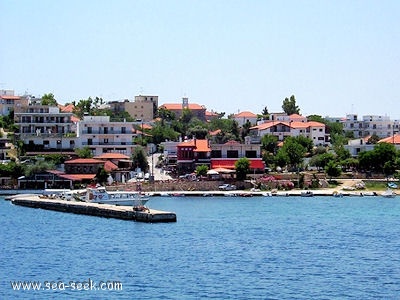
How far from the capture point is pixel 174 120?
136000 mm

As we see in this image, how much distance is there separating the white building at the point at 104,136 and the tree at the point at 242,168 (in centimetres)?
1514

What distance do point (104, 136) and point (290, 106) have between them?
41038 mm

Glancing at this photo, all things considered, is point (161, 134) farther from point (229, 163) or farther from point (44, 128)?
point (229, 163)

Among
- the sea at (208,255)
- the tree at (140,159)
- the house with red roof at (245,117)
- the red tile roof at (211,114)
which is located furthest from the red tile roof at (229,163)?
the red tile roof at (211,114)

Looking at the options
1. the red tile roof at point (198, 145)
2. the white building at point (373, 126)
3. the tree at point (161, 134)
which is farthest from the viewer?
the white building at point (373, 126)

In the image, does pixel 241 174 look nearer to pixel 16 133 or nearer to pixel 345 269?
pixel 16 133

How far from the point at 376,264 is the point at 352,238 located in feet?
31.5

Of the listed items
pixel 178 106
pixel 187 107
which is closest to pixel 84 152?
pixel 187 107

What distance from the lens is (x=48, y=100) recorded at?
371 feet

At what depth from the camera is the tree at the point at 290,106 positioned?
131125 millimetres

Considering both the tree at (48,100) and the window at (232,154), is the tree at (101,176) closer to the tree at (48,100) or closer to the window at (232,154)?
the window at (232,154)

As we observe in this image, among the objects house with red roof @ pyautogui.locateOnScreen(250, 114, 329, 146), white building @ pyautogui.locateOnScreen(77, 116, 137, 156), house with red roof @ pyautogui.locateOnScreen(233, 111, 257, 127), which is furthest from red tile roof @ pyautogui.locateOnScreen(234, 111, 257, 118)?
white building @ pyautogui.locateOnScreen(77, 116, 137, 156)

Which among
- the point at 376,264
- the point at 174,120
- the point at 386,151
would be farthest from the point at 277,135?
the point at 376,264

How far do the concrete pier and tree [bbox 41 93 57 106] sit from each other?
34.3 m
